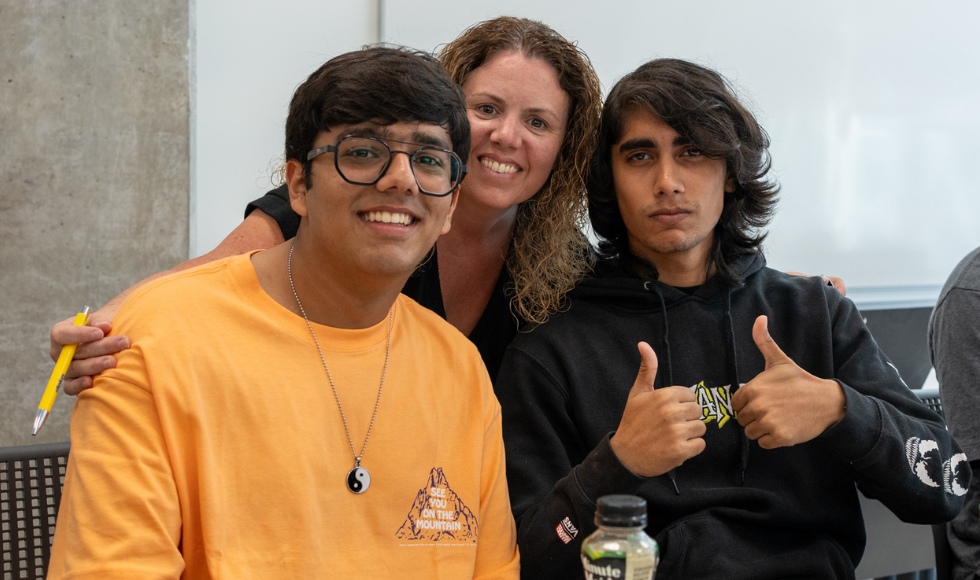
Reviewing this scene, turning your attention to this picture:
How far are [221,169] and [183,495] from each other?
1771mm

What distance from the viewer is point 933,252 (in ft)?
13.0

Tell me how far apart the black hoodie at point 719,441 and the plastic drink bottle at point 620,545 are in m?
0.47

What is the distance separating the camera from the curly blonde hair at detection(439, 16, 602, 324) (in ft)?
5.83

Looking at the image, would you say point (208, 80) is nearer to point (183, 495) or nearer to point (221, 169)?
point (221, 169)

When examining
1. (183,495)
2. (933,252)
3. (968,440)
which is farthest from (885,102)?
(183,495)

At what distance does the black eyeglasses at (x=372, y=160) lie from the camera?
3.73ft

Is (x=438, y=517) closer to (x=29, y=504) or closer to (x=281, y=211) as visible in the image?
(x=29, y=504)

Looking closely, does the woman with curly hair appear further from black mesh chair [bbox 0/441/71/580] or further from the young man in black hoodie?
black mesh chair [bbox 0/441/71/580]

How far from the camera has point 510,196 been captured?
1757mm

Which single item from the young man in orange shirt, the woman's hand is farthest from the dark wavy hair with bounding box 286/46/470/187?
the woman's hand

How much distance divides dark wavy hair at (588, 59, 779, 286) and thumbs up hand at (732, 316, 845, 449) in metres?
0.36

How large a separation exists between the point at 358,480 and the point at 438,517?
0.14m

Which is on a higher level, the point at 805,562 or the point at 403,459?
the point at 403,459

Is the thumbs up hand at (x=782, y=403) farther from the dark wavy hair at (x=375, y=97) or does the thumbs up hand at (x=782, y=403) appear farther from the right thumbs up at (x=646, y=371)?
the dark wavy hair at (x=375, y=97)
